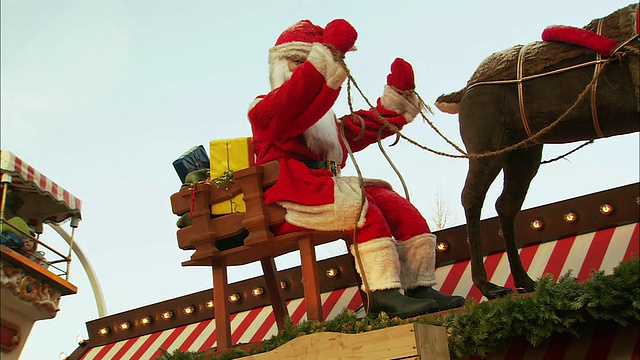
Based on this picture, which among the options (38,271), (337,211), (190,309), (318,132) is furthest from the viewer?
(190,309)

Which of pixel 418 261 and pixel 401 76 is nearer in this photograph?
pixel 418 261

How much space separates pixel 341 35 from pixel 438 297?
132 cm

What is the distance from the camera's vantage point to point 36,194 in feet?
8.35

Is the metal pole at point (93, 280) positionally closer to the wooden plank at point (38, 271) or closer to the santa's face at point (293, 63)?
the wooden plank at point (38, 271)

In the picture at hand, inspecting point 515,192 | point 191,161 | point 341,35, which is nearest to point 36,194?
point 341,35

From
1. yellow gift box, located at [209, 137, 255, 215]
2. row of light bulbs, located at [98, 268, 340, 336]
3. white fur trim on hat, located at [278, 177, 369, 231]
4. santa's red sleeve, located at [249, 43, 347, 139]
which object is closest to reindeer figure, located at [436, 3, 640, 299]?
white fur trim on hat, located at [278, 177, 369, 231]

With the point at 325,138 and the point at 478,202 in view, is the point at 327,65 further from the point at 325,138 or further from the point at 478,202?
the point at 478,202

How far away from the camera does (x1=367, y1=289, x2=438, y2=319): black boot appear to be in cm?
309

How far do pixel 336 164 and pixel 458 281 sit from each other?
3.61 feet

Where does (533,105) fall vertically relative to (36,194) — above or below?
above

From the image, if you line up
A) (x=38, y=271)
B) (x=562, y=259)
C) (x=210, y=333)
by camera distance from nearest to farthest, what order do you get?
(x=38, y=271)
(x=562, y=259)
(x=210, y=333)

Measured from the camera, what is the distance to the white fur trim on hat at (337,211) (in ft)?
10.8

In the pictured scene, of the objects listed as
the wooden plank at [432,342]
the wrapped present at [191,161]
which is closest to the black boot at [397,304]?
the wooden plank at [432,342]

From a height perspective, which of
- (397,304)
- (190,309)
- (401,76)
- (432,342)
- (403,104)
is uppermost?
(401,76)
